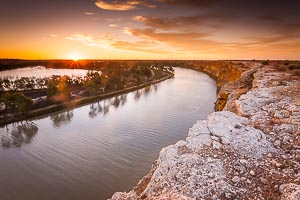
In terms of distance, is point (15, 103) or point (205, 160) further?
point (15, 103)

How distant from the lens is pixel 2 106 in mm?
45906

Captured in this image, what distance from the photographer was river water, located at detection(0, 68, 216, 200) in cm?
2095

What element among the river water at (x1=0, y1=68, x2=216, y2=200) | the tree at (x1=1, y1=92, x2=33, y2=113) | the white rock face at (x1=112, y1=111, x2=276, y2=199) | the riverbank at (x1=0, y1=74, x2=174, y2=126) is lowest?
the river water at (x1=0, y1=68, x2=216, y2=200)

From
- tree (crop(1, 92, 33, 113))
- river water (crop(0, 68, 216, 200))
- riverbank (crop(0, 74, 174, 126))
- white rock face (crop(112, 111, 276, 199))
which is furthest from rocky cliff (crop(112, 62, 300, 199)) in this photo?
tree (crop(1, 92, 33, 113))

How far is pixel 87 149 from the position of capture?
2859cm

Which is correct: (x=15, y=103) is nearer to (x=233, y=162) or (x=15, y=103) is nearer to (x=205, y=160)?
(x=205, y=160)

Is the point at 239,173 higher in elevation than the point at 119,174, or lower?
higher

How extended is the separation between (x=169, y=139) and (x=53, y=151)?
558 inches

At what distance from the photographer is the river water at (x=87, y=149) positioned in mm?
20947

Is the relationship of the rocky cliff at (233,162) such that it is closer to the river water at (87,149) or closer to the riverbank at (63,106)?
the river water at (87,149)

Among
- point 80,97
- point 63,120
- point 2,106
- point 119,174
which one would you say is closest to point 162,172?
point 119,174

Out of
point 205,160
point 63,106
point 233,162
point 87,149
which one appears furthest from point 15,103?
point 233,162

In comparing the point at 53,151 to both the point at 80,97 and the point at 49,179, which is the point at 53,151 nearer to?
the point at 49,179

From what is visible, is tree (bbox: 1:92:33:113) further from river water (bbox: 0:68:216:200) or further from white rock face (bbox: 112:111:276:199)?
white rock face (bbox: 112:111:276:199)
